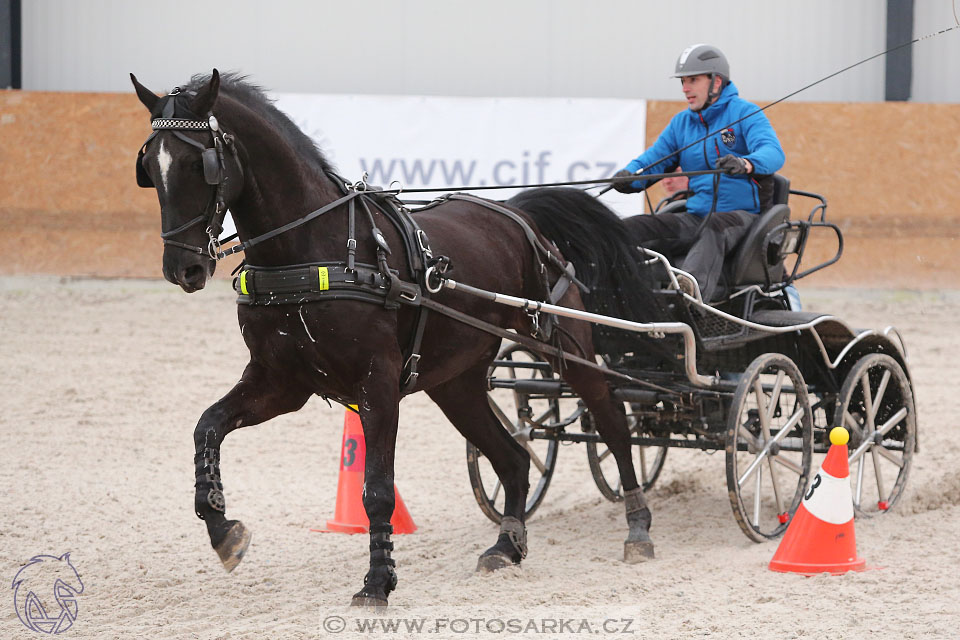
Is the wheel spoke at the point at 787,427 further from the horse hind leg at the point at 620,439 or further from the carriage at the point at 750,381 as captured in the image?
the horse hind leg at the point at 620,439

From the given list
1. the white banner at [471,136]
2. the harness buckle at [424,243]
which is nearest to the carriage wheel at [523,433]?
the harness buckle at [424,243]

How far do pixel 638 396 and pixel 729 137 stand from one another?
1.35 metres

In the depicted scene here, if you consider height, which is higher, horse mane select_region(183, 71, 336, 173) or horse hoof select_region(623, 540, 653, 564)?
horse mane select_region(183, 71, 336, 173)

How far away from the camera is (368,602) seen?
3662 millimetres

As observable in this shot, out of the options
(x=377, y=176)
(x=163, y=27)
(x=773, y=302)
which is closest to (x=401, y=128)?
(x=377, y=176)

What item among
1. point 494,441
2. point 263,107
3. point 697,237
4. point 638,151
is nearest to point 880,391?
point 697,237

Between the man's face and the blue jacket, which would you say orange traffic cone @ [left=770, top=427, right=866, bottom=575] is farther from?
the man's face

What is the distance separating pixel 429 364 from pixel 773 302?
2.12m

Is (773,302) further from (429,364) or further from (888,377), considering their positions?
(429,364)

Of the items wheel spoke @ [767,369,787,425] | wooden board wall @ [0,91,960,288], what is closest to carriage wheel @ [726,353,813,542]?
wheel spoke @ [767,369,787,425]

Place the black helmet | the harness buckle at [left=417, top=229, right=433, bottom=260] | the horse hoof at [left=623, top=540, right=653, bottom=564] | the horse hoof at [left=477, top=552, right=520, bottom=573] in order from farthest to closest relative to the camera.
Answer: the black helmet → the horse hoof at [left=623, top=540, right=653, bottom=564] → the horse hoof at [left=477, top=552, right=520, bottom=573] → the harness buckle at [left=417, top=229, right=433, bottom=260]

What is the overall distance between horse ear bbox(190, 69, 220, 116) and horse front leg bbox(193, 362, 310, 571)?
90cm

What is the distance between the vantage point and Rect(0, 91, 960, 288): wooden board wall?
390 inches

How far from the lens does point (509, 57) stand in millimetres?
11695
